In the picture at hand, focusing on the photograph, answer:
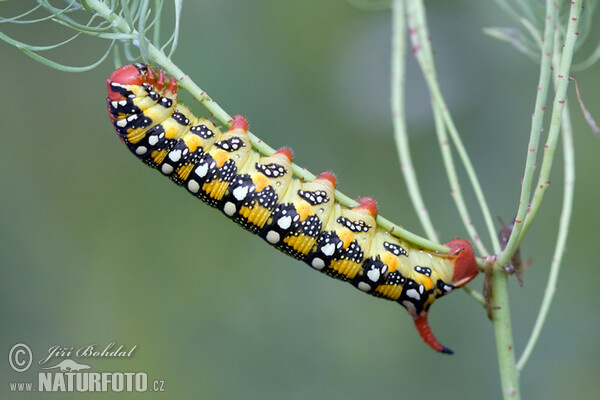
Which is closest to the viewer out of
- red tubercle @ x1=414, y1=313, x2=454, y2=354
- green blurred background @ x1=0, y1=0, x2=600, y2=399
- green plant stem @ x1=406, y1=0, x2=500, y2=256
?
green plant stem @ x1=406, y1=0, x2=500, y2=256

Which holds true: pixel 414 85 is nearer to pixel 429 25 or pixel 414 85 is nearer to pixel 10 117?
pixel 429 25

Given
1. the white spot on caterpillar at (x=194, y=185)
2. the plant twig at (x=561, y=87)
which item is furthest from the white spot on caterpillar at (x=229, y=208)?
the plant twig at (x=561, y=87)

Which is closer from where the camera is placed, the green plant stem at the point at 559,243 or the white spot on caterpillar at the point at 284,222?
the green plant stem at the point at 559,243

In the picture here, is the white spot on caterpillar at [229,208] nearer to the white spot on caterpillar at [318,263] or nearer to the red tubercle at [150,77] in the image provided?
the white spot on caterpillar at [318,263]

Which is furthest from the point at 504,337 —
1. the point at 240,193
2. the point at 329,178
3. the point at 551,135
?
the point at 240,193

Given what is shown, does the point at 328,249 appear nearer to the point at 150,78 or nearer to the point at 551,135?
the point at 150,78

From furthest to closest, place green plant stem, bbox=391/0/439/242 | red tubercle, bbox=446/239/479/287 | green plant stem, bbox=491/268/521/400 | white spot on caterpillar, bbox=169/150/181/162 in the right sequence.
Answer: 1. white spot on caterpillar, bbox=169/150/181/162
2. red tubercle, bbox=446/239/479/287
3. green plant stem, bbox=391/0/439/242
4. green plant stem, bbox=491/268/521/400

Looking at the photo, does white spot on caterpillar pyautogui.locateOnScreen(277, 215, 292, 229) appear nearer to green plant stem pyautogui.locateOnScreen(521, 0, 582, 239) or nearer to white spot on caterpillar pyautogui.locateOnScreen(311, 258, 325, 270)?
white spot on caterpillar pyautogui.locateOnScreen(311, 258, 325, 270)
